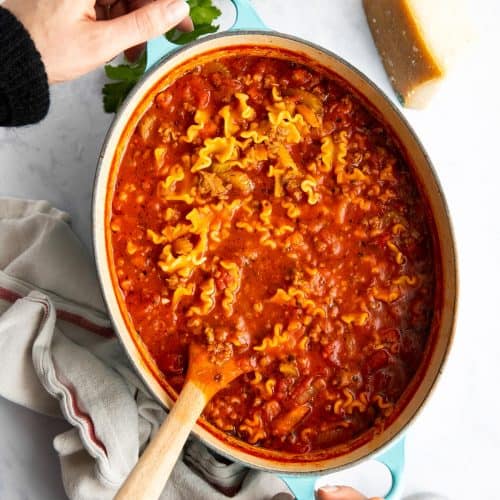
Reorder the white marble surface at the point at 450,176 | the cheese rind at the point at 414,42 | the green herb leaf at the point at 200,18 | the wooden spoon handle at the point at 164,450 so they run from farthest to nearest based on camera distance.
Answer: the white marble surface at the point at 450,176 < the cheese rind at the point at 414,42 < the green herb leaf at the point at 200,18 < the wooden spoon handle at the point at 164,450

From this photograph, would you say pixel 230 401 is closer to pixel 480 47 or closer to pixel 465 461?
pixel 465 461

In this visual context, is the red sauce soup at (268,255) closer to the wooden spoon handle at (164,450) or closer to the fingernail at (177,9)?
the wooden spoon handle at (164,450)

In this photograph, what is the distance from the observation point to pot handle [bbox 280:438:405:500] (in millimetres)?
2643

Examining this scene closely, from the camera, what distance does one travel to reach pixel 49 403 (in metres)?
2.93

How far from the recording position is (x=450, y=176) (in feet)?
10.6

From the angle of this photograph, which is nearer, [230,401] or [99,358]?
[230,401]

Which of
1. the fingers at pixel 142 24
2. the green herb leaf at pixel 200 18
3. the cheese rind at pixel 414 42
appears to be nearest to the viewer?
the fingers at pixel 142 24

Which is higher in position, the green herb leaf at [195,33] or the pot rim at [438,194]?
the green herb leaf at [195,33]

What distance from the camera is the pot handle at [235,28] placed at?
8.54ft

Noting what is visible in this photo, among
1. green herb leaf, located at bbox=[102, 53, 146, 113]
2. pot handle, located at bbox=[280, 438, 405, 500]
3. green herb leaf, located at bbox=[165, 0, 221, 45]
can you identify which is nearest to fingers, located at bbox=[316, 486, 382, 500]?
pot handle, located at bbox=[280, 438, 405, 500]

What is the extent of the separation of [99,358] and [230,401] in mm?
583

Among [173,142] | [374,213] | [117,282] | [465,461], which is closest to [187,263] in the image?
[117,282]

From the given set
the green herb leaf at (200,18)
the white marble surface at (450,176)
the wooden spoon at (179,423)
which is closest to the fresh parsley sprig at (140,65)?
the green herb leaf at (200,18)

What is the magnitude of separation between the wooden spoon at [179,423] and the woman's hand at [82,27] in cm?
110
